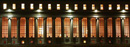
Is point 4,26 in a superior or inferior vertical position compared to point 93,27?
superior

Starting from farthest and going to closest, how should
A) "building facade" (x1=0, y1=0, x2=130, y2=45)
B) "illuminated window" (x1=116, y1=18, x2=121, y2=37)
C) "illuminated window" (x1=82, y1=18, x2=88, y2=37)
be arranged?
"illuminated window" (x1=116, y1=18, x2=121, y2=37)
"illuminated window" (x1=82, y1=18, x2=88, y2=37)
"building facade" (x1=0, y1=0, x2=130, y2=45)

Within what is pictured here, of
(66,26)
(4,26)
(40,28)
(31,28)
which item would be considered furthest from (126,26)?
(4,26)

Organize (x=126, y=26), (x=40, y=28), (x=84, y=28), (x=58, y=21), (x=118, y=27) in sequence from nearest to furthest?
(x=40, y=28), (x=58, y=21), (x=84, y=28), (x=126, y=26), (x=118, y=27)

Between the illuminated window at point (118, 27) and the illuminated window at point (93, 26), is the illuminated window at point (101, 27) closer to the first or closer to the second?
the illuminated window at point (93, 26)

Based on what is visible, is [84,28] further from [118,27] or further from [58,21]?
[118,27]

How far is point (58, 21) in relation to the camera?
90938 millimetres

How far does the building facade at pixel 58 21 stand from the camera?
285 ft

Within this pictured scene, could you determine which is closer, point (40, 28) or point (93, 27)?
point (40, 28)

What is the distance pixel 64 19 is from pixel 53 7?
263 inches

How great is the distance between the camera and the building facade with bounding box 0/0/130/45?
86812 millimetres

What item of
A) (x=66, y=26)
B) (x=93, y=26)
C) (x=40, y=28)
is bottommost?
(x=40, y=28)

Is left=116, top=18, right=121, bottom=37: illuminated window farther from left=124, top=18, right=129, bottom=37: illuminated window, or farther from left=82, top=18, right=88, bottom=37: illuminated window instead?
left=82, top=18, right=88, bottom=37: illuminated window

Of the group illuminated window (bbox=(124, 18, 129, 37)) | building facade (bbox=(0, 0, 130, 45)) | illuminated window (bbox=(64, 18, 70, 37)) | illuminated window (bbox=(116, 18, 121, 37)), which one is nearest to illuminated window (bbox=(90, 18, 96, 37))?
building facade (bbox=(0, 0, 130, 45))

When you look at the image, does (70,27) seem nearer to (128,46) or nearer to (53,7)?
(53,7)
